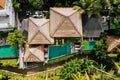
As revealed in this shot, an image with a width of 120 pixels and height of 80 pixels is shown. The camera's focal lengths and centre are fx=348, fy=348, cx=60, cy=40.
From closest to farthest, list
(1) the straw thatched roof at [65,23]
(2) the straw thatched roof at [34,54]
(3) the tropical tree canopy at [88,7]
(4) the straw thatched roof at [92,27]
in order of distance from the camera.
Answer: (3) the tropical tree canopy at [88,7] < (1) the straw thatched roof at [65,23] < (4) the straw thatched roof at [92,27] < (2) the straw thatched roof at [34,54]

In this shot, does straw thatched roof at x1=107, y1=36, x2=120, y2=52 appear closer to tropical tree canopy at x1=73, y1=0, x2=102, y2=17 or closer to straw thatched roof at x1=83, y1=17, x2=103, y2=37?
straw thatched roof at x1=83, y1=17, x2=103, y2=37

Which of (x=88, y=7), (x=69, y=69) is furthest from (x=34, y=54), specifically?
(x=88, y=7)

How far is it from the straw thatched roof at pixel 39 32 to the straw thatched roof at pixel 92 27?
271 cm

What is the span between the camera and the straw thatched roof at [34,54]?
26062mm

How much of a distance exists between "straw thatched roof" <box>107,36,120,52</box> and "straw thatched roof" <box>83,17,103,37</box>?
3.12ft

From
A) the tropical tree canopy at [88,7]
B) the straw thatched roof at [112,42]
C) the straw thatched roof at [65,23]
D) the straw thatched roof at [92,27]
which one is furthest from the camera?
the straw thatched roof at [92,27]

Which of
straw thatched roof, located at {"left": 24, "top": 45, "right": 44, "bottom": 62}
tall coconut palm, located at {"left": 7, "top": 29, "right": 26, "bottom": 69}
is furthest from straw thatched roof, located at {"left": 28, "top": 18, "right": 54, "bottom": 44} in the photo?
tall coconut palm, located at {"left": 7, "top": 29, "right": 26, "bottom": 69}

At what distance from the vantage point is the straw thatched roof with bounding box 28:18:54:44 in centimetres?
2569

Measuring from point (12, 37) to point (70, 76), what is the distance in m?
5.28

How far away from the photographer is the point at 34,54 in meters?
26.0

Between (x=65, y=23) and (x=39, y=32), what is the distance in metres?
2.05

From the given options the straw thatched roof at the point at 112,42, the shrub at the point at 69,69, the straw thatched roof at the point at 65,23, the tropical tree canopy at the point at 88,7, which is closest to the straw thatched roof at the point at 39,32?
the straw thatched roof at the point at 65,23

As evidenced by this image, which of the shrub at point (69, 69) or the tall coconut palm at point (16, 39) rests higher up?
the tall coconut palm at point (16, 39)

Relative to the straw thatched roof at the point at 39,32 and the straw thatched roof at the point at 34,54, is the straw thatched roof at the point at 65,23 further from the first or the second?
the straw thatched roof at the point at 34,54
